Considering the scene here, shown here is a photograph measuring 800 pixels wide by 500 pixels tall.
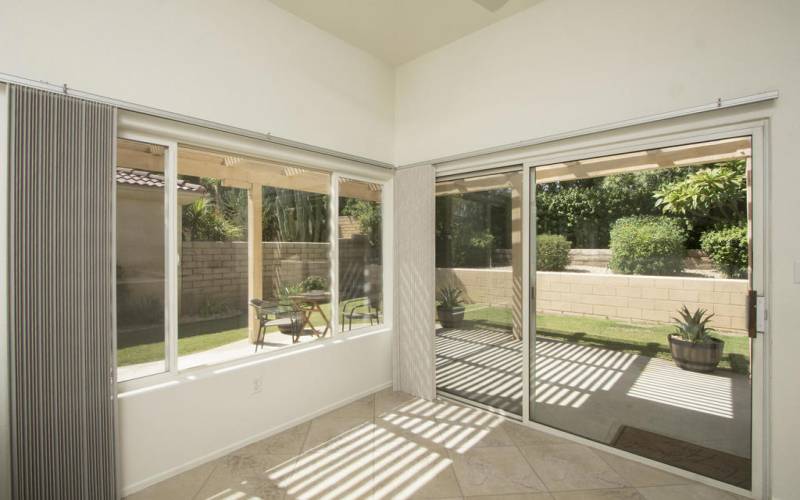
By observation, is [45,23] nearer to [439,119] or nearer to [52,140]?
[52,140]

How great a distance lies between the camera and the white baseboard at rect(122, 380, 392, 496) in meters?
2.20

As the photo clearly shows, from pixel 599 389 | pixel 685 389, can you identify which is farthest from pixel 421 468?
pixel 685 389

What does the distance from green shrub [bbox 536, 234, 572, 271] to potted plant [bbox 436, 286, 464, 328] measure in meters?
0.85

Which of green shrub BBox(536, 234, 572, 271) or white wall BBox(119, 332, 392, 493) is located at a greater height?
green shrub BBox(536, 234, 572, 271)

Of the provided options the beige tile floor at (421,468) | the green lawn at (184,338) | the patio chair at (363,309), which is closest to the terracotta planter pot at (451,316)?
the patio chair at (363,309)

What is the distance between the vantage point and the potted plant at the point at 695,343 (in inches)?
91.4

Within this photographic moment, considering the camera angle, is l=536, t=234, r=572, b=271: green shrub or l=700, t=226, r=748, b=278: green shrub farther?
l=536, t=234, r=572, b=271: green shrub

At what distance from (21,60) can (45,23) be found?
0.23m

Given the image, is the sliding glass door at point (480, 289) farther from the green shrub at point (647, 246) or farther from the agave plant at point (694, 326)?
the agave plant at point (694, 326)

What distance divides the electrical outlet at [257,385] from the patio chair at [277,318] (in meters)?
0.22

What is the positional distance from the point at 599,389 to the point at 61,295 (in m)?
3.28

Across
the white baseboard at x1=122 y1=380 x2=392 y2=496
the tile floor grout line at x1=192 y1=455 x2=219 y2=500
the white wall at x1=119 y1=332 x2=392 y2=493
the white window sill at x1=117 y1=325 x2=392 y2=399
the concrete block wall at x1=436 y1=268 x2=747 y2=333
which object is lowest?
the tile floor grout line at x1=192 y1=455 x2=219 y2=500

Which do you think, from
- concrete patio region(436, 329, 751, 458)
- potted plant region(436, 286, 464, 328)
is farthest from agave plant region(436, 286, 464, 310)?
concrete patio region(436, 329, 751, 458)

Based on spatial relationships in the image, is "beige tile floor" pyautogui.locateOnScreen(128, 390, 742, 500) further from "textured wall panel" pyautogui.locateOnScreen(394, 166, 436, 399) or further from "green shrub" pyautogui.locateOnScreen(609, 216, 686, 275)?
"green shrub" pyautogui.locateOnScreen(609, 216, 686, 275)
